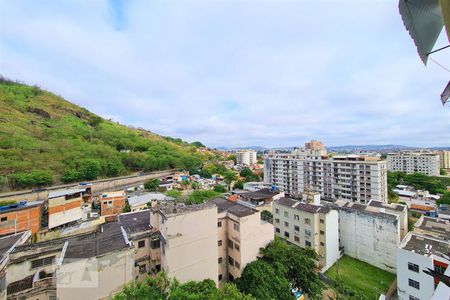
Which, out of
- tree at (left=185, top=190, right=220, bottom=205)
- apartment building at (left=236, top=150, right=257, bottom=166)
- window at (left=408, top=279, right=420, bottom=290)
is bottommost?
window at (left=408, top=279, right=420, bottom=290)

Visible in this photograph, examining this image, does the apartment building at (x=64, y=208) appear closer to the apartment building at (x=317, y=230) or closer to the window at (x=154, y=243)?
the window at (x=154, y=243)

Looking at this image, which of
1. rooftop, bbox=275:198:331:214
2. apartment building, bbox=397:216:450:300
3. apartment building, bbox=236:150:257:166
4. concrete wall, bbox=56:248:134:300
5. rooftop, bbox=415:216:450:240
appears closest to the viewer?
concrete wall, bbox=56:248:134:300

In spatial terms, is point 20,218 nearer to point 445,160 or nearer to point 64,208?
point 64,208

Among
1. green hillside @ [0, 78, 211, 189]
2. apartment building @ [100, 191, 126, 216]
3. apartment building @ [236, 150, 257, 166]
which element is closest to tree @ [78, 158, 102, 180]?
green hillside @ [0, 78, 211, 189]

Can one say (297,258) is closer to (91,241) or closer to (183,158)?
(91,241)

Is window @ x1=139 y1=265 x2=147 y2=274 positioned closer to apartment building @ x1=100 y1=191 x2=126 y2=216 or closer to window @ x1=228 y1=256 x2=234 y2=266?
window @ x1=228 y1=256 x2=234 y2=266

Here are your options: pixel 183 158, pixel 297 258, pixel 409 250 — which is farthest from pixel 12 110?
pixel 409 250

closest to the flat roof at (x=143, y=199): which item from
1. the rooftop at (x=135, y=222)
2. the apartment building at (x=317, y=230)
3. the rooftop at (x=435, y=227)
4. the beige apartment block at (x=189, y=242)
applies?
the rooftop at (x=135, y=222)
